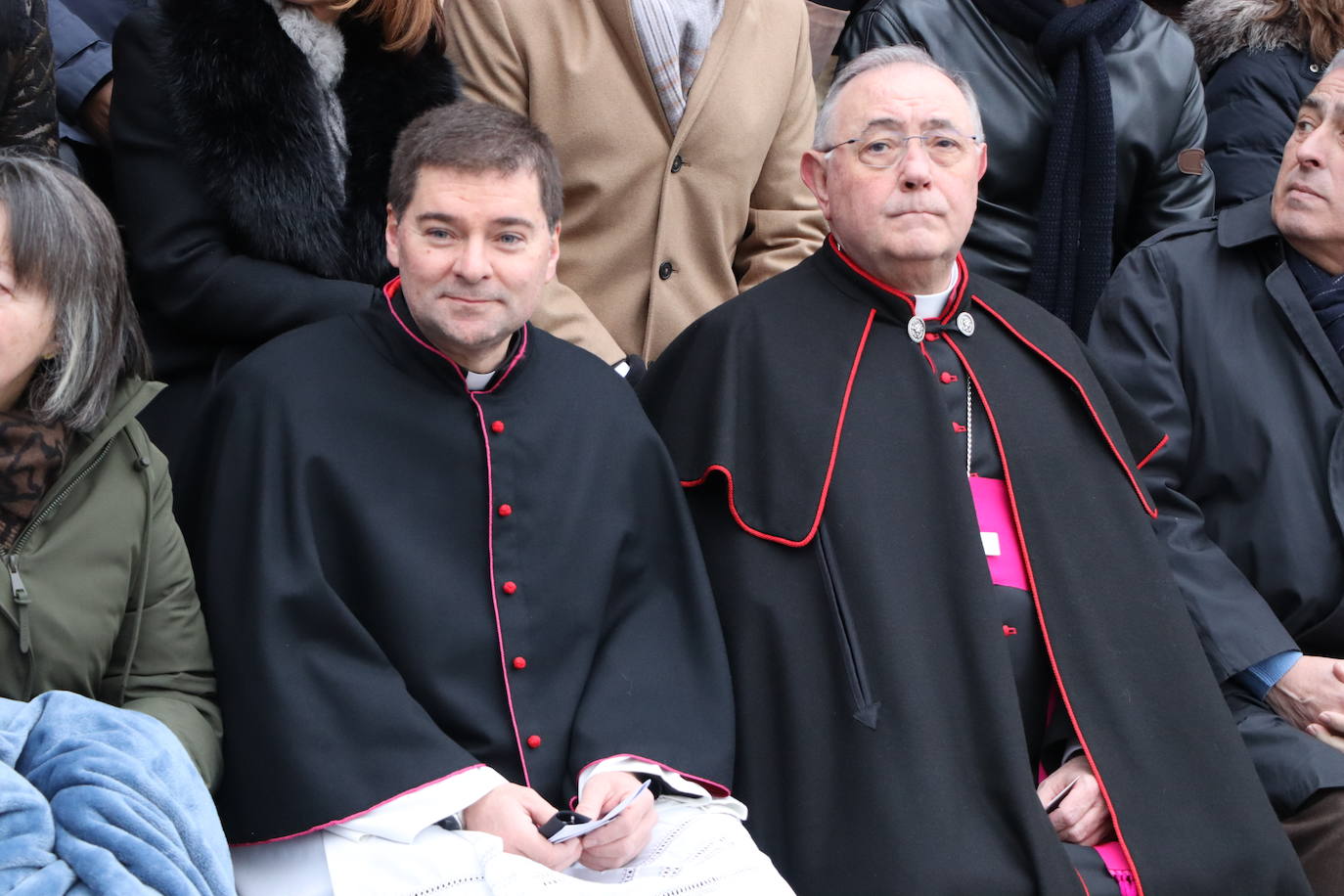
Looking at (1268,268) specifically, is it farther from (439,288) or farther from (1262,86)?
(439,288)

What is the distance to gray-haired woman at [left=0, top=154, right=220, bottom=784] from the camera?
114 inches

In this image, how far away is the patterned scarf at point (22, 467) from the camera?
288 cm

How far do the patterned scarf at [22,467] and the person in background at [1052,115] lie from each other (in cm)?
285

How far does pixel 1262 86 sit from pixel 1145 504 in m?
2.18

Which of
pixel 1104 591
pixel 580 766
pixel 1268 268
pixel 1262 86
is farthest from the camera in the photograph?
pixel 1262 86

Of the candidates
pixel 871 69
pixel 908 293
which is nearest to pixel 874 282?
pixel 908 293

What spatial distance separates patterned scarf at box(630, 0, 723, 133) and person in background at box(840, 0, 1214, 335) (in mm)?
691

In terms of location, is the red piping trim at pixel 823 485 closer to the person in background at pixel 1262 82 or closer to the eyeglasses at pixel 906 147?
the eyeglasses at pixel 906 147

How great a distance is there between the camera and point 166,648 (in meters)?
3.06

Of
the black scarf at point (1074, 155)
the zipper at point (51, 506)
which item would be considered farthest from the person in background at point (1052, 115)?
the zipper at point (51, 506)

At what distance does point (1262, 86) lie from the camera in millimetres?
5406

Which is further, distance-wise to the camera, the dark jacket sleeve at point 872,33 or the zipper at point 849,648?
the dark jacket sleeve at point 872,33

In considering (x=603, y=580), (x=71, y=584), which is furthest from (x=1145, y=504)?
(x=71, y=584)

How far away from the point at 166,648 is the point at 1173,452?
2.43 m
